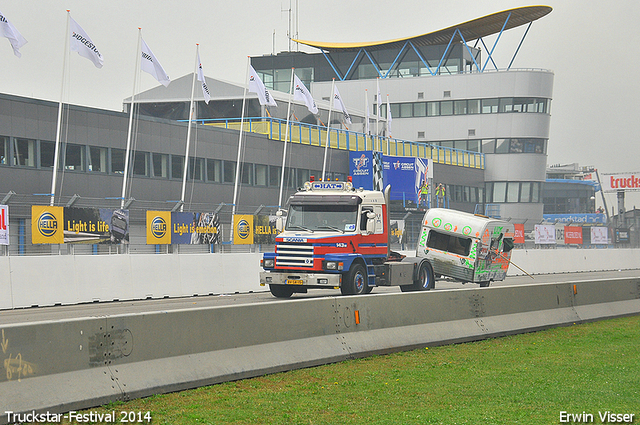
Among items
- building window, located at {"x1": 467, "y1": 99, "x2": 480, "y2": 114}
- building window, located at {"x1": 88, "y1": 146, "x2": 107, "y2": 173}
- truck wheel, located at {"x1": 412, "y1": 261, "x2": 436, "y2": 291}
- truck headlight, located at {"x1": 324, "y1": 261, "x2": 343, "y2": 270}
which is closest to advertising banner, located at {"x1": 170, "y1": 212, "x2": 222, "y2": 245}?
building window, located at {"x1": 88, "y1": 146, "x2": 107, "y2": 173}

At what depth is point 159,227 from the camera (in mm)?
34688

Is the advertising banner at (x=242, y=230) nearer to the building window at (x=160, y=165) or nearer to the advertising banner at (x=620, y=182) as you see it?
the building window at (x=160, y=165)

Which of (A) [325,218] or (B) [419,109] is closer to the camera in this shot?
(A) [325,218]

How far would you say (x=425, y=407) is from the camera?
8148 millimetres

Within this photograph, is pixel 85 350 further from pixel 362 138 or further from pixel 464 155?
pixel 464 155

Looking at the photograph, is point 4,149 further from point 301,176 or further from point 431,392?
point 431,392

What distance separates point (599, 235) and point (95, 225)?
143ft

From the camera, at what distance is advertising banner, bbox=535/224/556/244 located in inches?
2257

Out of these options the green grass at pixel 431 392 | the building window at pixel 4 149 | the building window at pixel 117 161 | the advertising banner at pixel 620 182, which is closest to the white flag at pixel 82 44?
the building window at pixel 4 149

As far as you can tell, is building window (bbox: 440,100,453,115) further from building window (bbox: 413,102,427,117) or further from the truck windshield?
the truck windshield

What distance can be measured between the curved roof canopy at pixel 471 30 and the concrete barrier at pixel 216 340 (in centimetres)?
7047

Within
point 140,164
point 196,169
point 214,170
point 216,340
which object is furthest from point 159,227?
point 216,340

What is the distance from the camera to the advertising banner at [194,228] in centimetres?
3553

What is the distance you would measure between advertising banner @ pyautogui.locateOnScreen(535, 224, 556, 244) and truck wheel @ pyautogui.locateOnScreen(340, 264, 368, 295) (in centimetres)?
3821
